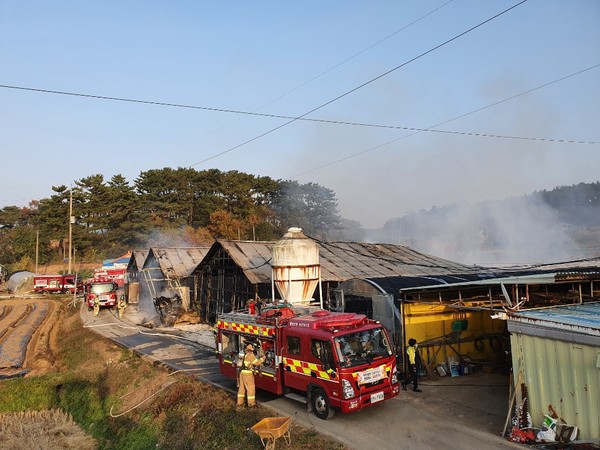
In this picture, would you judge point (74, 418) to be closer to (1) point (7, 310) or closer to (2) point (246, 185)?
(1) point (7, 310)

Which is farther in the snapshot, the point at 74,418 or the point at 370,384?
the point at 74,418

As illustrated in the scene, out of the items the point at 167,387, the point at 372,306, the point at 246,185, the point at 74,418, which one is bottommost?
the point at 74,418

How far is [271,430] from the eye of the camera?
950 cm

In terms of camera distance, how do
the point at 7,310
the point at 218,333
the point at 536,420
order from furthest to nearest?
the point at 7,310
the point at 218,333
the point at 536,420

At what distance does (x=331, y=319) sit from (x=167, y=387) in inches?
291

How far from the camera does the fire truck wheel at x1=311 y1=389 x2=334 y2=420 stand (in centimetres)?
1119

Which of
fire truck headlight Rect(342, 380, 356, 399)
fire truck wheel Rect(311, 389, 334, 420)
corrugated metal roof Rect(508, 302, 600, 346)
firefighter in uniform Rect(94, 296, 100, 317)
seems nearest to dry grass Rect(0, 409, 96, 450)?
fire truck wheel Rect(311, 389, 334, 420)

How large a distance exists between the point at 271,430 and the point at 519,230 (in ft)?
259

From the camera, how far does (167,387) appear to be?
1542 centimetres

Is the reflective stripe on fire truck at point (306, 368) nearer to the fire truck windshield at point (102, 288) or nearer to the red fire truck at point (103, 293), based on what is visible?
the red fire truck at point (103, 293)

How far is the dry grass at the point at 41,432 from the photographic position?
43.4 ft

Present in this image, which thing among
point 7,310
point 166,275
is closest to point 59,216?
point 7,310

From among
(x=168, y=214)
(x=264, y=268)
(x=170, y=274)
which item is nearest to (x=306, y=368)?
(x=264, y=268)

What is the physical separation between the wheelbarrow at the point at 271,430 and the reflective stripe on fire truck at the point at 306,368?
1527 millimetres
